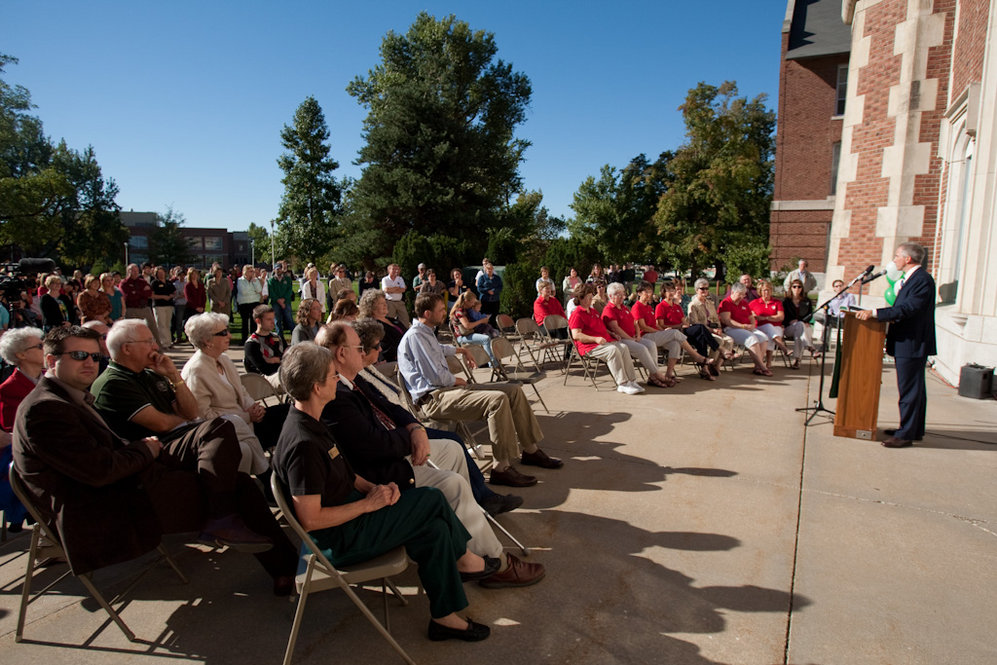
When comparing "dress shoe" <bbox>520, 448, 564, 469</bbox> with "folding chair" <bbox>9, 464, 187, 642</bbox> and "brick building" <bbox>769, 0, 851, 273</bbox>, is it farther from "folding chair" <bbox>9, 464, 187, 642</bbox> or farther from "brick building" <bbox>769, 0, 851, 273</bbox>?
"brick building" <bbox>769, 0, 851, 273</bbox>

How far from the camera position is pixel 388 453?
2896 mm

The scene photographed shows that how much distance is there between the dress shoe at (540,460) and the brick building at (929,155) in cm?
588

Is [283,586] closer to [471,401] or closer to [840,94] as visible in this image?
[471,401]

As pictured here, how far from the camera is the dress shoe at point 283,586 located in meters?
2.90

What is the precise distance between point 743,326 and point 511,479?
19.5ft

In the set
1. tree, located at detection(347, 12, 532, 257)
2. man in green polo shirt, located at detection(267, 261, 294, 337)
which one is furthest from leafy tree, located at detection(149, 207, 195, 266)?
man in green polo shirt, located at detection(267, 261, 294, 337)

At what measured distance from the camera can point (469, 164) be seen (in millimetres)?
24797

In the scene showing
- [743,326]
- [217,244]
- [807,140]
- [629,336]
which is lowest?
[629,336]

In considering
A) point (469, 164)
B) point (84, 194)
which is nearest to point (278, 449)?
point (469, 164)

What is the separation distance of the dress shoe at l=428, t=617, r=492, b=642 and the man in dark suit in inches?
169

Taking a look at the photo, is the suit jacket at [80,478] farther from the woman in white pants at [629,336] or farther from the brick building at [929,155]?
the brick building at [929,155]

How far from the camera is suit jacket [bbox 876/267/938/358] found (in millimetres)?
5016

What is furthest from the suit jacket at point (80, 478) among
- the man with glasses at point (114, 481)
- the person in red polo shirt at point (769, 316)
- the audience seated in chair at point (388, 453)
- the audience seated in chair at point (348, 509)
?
the person in red polo shirt at point (769, 316)

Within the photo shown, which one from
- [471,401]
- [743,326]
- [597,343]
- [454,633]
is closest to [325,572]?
[454,633]
